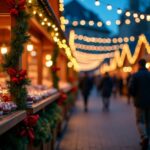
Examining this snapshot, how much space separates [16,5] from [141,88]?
4583 mm

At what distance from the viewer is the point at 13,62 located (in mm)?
7836

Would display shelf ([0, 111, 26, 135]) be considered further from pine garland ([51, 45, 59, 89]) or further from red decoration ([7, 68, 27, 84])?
pine garland ([51, 45, 59, 89])

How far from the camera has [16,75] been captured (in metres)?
7.79

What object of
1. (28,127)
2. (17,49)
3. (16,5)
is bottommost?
(28,127)

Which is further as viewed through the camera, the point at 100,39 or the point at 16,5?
the point at 100,39

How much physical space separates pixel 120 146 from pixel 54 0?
3780 mm

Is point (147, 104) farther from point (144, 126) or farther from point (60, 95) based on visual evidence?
point (60, 95)

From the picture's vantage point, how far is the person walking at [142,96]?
37.1 ft

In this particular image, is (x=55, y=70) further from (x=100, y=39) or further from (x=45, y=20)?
(x=100, y=39)

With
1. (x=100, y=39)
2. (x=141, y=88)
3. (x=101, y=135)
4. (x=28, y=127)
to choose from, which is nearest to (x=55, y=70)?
(x=101, y=135)

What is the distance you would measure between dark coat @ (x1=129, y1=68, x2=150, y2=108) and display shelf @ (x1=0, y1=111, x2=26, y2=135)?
14.8ft

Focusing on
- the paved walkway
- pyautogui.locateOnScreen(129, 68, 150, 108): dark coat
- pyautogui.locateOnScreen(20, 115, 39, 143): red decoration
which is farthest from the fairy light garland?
the paved walkway

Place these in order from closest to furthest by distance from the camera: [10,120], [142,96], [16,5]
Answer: [10,120] < [16,5] < [142,96]

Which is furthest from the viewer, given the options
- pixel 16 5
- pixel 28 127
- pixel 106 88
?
pixel 106 88
